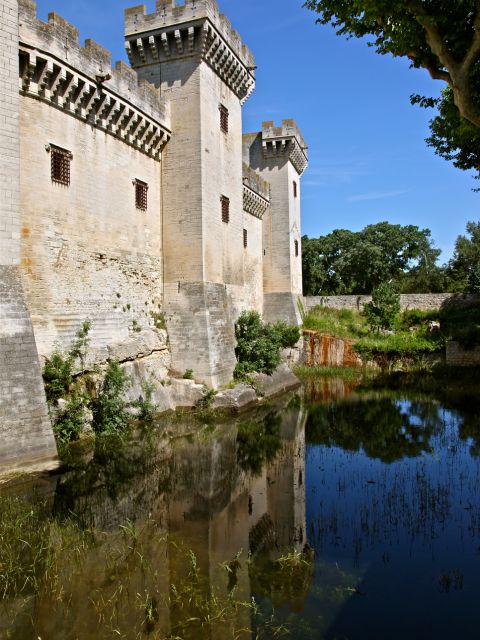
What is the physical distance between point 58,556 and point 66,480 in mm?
2699

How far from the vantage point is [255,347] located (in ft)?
57.3

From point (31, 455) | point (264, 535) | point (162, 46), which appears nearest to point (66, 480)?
point (31, 455)

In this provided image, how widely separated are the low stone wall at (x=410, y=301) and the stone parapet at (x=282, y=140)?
9.56 m

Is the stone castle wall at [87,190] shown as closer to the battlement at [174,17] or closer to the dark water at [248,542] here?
the battlement at [174,17]

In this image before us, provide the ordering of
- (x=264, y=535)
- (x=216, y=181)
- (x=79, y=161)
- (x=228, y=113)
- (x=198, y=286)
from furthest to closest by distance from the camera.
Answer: (x=228, y=113)
(x=216, y=181)
(x=198, y=286)
(x=79, y=161)
(x=264, y=535)

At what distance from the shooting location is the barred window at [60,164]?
11.3 m

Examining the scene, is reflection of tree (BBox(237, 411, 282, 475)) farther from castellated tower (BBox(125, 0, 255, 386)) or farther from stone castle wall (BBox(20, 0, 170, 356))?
stone castle wall (BBox(20, 0, 170, 356))

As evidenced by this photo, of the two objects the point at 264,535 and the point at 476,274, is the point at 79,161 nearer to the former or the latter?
the point at 264,535

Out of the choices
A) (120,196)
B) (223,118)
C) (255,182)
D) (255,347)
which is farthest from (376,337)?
(120,196)

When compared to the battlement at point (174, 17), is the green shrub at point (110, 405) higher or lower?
lower

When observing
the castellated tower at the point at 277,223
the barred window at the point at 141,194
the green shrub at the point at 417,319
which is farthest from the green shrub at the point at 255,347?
the green shrub at the point at 417,319

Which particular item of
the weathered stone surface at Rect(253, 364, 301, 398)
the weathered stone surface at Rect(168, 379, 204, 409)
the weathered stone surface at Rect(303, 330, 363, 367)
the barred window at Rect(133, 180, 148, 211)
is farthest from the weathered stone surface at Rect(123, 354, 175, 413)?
the weathered stone surface at Rect(303, 330, 363, 367)

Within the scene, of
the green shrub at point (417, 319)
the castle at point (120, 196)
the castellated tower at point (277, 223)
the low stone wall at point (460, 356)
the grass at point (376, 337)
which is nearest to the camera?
the castle at point (120, 196)

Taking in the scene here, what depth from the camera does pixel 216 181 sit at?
16.2 metres
